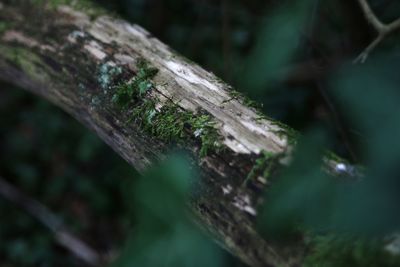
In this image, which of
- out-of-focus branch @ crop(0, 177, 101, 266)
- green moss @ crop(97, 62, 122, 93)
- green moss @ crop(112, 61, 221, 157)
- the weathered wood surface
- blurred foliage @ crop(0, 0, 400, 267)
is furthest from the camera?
out-of-focus branch @ crop(0, 177, 101, 266)

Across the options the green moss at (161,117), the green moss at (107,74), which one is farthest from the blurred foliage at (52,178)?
the green moss at (161,117)

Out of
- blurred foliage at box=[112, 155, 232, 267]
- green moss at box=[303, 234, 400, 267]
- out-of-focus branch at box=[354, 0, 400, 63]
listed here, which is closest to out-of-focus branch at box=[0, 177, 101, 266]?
out-of-focus branch at box=[354, 0, 400, 63]

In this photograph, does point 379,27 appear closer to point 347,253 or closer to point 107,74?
point 107,74

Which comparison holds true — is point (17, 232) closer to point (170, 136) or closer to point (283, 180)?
point (170, 136)

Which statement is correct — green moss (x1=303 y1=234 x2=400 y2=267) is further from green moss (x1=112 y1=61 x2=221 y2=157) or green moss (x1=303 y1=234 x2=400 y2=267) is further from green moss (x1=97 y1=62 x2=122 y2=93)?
green moss (x1=97 y1=62 x2=122 y2=93)

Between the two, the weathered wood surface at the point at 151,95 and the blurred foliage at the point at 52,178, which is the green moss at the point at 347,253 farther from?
the blurred foliage at the point at 52,178
